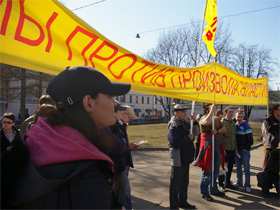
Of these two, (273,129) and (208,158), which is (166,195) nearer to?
(208,158)

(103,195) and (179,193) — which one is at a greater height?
(103,195)

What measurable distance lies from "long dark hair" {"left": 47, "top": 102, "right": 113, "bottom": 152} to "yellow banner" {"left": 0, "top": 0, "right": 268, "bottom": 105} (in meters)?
1.73

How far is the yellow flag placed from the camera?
24.7 feet

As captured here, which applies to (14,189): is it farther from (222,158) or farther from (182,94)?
(222,158)

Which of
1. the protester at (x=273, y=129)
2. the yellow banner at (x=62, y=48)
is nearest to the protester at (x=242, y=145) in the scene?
the protester at (x=273, y=129)

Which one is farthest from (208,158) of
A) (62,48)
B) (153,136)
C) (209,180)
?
(153,136)

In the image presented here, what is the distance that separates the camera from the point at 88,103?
1526mm

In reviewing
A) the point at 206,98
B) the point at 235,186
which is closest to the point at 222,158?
the point at 235,186

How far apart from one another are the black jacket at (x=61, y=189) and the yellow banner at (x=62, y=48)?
6.26 feet

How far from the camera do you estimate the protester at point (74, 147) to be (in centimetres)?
135

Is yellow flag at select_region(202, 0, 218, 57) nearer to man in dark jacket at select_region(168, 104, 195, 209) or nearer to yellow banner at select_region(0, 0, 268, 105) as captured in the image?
yellow banner at select_region(0, 0, 268, 105)

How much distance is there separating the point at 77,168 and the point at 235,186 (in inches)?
299

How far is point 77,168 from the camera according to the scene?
1.37 m

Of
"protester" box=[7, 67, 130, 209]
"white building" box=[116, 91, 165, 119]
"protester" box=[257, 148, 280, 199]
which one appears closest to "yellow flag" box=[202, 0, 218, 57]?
"protester" box=[257, 148, 280, 199]
